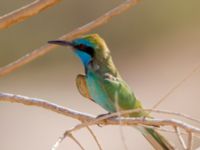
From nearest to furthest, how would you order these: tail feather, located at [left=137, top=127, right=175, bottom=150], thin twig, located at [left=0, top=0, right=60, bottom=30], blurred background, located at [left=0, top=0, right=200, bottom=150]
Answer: thin twig, located at [left=0, top=0, right=60, bottom=30] < tail feather, located at [left=137, top=127, right=175, bottom=150] < blurred background, located at [left=0, top=0, right=200, bottom=150]

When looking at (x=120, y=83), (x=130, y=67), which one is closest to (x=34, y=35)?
(x=130, y=67)

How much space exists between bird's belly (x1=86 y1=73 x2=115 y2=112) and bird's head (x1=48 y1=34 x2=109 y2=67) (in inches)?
2.7

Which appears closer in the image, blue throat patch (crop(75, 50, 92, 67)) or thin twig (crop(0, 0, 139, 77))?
thin twig (crop(0, 0, 139, 77))

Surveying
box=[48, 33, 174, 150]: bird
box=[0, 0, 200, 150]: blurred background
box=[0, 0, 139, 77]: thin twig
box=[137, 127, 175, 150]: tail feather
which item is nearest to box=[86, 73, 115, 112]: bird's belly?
box=[48, 33, 174, 150]: bird

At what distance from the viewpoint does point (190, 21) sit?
6840mm

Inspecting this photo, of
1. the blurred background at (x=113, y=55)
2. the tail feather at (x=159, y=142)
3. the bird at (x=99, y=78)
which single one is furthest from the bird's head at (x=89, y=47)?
the blurred background at (x=113, y=55)


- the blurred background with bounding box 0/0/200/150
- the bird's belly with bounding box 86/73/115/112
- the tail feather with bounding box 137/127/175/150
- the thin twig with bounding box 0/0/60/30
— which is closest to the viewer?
the thin twig with bounding box 0/0/60/30

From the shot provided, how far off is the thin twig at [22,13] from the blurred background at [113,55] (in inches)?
125

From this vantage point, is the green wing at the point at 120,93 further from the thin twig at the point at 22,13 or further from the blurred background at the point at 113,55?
the blurred background at the point at 113,55

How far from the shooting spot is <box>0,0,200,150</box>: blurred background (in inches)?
201

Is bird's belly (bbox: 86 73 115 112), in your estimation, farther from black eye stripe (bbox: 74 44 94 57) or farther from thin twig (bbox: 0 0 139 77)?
thin twig (bbox: 0 0 139 77)

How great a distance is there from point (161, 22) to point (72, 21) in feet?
2.78

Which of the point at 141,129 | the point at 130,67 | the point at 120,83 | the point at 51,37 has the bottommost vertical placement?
the point at 141,129

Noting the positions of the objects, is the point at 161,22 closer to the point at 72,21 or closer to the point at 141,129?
the point at 72,21
